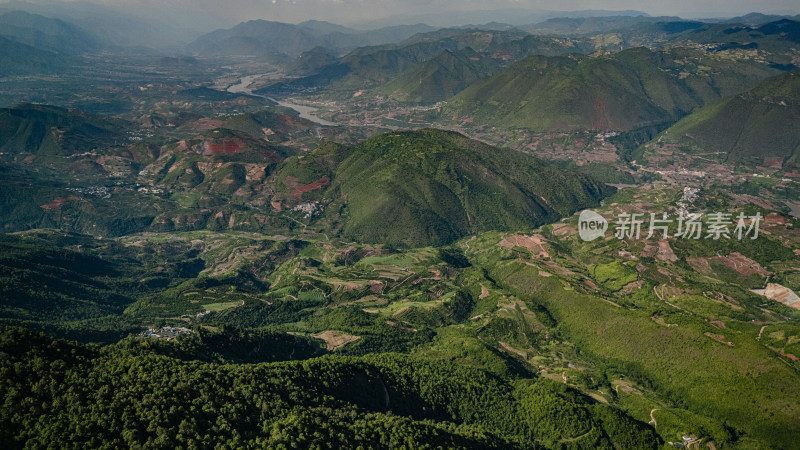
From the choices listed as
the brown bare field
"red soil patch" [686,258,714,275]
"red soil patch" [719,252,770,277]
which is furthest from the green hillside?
"red soil patch" [719,252,770,277]

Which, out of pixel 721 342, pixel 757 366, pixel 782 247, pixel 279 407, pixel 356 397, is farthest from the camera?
pixel 782 247

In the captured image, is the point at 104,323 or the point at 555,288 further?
the point at 555,288

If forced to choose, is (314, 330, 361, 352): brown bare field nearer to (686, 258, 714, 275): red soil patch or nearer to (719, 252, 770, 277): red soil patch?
(686, 258, 714, 275): red soil patch

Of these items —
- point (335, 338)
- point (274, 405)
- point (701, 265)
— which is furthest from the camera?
point (701, 265)

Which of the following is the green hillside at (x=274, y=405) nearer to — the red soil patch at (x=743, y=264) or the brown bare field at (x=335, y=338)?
the brown bare field at (x=335, y=338)

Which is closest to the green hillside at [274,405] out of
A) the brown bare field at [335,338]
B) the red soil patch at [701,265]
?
the brown bare field at [335,338]

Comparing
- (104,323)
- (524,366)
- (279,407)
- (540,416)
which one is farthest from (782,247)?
(104,323)

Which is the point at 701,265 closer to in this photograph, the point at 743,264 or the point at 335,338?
the point at 743,264

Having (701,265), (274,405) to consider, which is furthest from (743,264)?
(274,405)

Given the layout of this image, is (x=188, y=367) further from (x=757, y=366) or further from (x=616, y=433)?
(x=757, y=366)

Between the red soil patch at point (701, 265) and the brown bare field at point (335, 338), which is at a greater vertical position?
the red soil patch at point (701, 265)

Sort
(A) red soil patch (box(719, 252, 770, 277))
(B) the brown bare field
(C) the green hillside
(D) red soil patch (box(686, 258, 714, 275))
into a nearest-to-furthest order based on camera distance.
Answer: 1. (C) the green hillside
2. (B) the brown bare field
3. (A) red soil patch (box(719, 252, 770, 277))
4. (D) red soil patch (box(686, 258, 714, 275))
